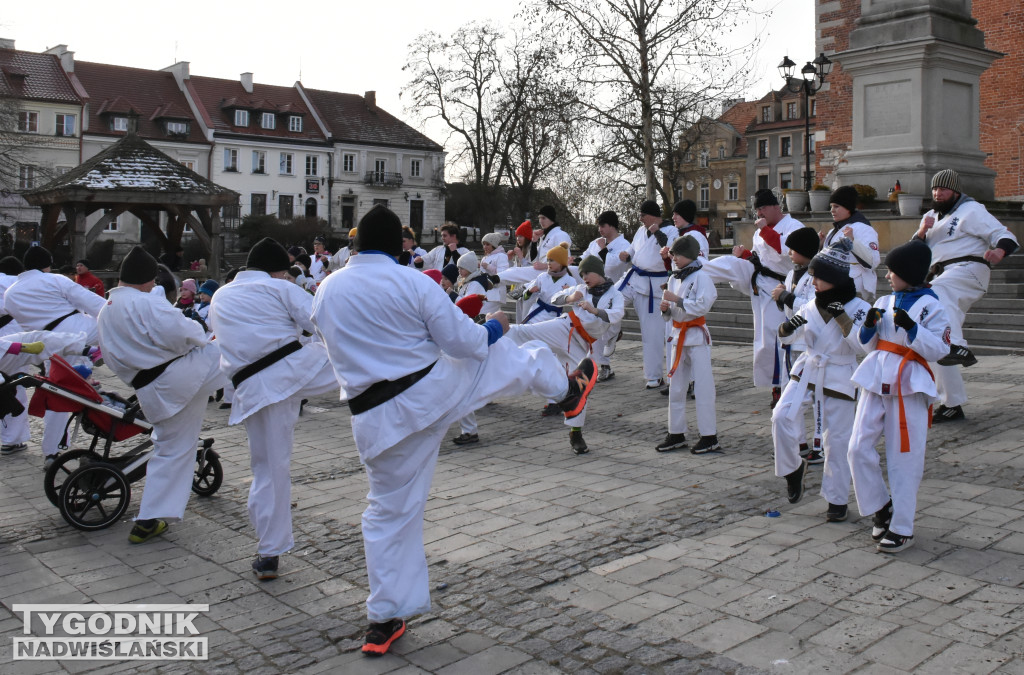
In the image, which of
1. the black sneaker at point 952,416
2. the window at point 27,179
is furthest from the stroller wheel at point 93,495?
the window at point 27,179

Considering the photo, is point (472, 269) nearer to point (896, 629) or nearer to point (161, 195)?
point (896, 629)

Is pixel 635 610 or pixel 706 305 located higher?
pixel 706 305

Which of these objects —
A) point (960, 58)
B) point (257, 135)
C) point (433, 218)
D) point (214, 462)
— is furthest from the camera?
point (433, 218)

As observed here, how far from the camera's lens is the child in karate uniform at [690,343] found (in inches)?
313

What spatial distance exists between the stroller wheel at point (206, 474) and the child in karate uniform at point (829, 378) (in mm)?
4350

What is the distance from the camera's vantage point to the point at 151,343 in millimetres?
6238

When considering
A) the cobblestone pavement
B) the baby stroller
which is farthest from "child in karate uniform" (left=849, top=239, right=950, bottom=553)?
the baby stroller

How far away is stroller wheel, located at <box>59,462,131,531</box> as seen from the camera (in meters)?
6.48

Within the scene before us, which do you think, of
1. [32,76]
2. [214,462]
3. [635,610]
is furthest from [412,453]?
[32,76]

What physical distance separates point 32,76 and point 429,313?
64.9 m

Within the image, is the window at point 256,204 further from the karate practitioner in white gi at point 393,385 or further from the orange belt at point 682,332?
the karate practitioner in white gi at point 393,385

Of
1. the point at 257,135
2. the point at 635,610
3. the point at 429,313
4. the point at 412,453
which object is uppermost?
the point at 257,135

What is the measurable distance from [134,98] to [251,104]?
7.91 meters

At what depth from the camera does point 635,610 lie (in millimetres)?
4621
